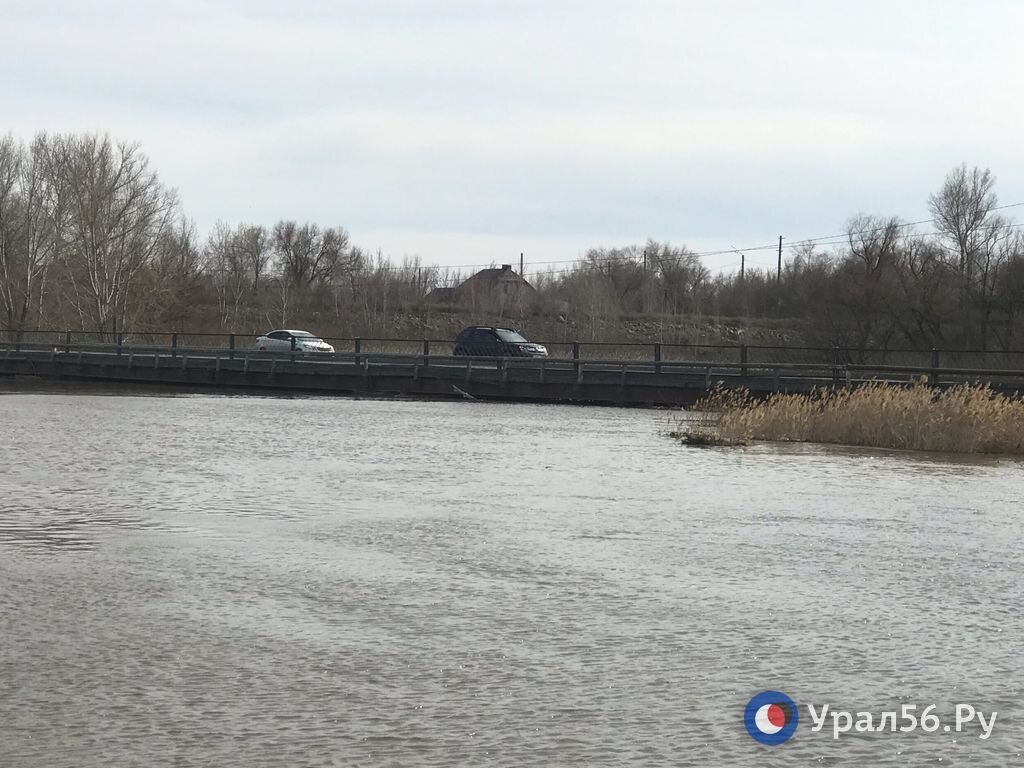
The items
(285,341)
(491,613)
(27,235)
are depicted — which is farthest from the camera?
(27,235)

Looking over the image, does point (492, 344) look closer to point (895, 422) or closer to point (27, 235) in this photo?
point (895, 422)

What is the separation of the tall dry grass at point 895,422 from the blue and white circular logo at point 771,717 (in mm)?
18081

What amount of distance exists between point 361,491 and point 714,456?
316 inches

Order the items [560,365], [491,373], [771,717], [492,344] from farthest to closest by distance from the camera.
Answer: [492,344] < [560,365] < [491,373] < [771,717]

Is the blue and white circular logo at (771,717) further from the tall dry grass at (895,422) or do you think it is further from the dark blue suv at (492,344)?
the dark blue suv at (492,344)

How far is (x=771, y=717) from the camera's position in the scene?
22.2 feet

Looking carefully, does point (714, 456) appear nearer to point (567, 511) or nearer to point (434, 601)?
point (567, 511)

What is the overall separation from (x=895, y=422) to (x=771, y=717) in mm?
19399

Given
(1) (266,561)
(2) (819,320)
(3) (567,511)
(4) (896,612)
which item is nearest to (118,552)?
(1) (266,561)

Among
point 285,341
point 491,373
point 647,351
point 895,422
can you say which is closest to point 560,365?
point 491,373

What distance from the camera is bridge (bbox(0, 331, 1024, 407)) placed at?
38250 millimetres

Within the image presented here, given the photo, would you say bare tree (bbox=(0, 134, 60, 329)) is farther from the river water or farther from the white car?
the river water

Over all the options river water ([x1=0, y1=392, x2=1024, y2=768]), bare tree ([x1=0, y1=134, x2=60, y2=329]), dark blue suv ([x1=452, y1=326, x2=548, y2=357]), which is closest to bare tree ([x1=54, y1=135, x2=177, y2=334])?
bare tree ([x1=0, y1=134, x2=60, y2=329])

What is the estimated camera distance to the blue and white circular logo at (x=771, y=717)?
6.48 metres
